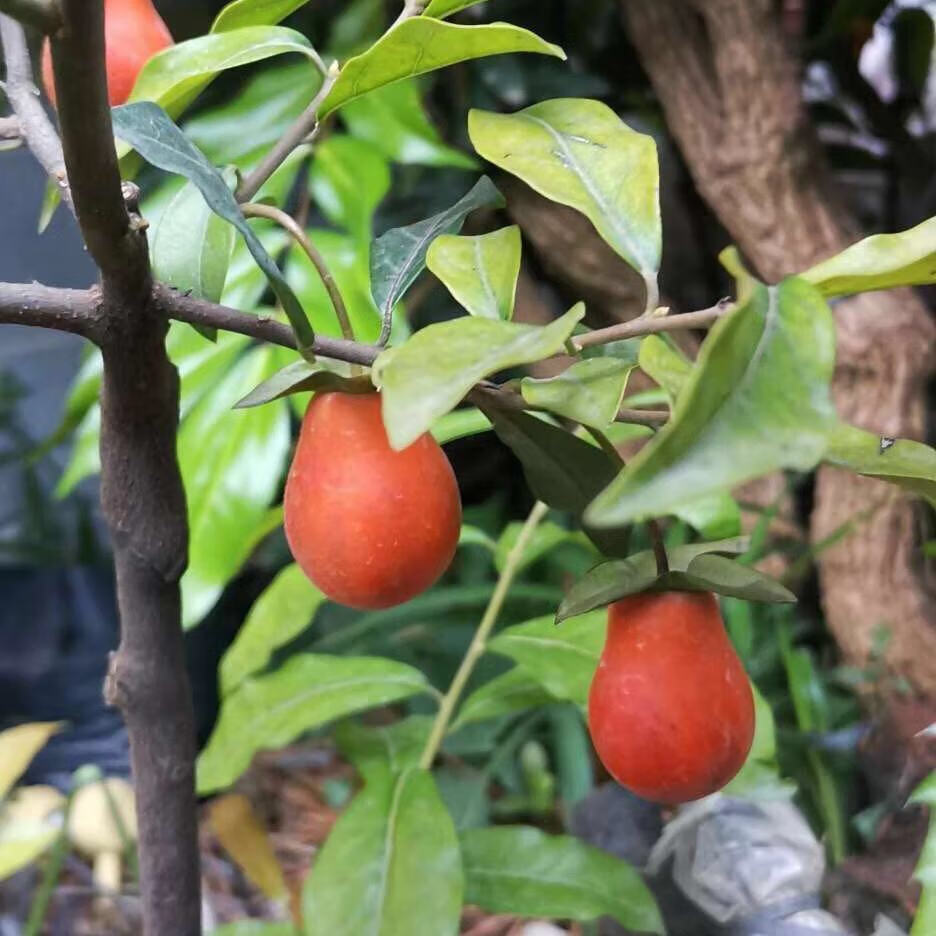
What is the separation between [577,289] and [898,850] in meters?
0.59

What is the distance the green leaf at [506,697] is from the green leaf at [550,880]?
0.08m

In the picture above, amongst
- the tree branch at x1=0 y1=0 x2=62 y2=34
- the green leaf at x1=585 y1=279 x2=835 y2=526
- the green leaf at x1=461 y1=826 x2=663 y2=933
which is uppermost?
the tree branch at x1=0 y1=0 x2=62 y2=34

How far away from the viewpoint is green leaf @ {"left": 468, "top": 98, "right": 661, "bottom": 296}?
0.99 feet

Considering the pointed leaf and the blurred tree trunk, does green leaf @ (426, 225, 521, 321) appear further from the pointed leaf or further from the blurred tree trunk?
the blurred tree trunk

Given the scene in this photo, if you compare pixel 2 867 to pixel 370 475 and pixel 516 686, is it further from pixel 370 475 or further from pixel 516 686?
pixel 370 475

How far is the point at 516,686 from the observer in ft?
2.18

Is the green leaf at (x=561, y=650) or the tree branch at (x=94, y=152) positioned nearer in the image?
the tree branch at (x=94, y=152)

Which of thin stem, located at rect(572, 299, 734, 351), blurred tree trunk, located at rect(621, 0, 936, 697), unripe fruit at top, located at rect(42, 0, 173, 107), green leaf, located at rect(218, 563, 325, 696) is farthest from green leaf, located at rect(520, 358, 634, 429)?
blurred tree trunk, located at rect(621, 0, 936, 697)

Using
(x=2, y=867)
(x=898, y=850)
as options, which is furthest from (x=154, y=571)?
(x=898, y=850)

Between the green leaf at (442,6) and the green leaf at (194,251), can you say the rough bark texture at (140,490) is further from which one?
the green leaf at (442,6)

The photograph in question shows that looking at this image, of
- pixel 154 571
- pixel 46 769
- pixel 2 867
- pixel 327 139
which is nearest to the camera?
pixel 154 571

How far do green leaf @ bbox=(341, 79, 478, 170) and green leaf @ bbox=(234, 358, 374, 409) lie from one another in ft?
1.84

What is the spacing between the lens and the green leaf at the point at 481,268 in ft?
1.02

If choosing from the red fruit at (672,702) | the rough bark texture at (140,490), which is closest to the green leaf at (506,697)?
the rough bark texture at (140,490)
